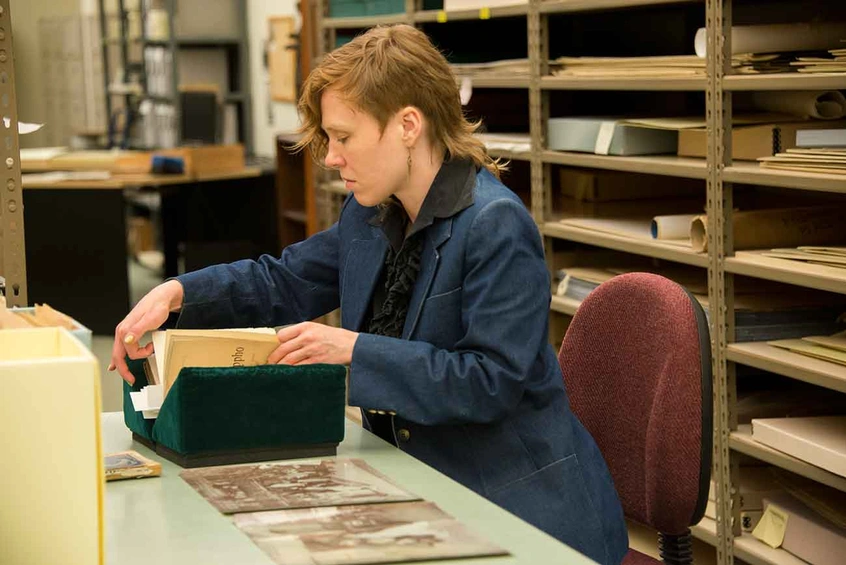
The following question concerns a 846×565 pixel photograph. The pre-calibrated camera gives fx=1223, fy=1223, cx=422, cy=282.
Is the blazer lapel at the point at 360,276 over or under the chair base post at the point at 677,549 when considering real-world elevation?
over

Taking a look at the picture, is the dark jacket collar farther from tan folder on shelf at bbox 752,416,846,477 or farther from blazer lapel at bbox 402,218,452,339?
tan folder on shelf at bbox 752,416,846,477

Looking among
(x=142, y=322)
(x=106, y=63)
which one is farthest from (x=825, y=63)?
(x=106, y=63)

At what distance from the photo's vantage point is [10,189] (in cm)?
186

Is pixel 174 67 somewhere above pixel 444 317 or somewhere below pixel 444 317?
above

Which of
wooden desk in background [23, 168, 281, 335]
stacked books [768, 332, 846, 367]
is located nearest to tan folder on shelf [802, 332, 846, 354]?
stacked books [768, 332, 846, 367]

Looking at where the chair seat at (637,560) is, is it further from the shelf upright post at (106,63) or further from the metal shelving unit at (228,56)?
the shelf upright post at (106,63)

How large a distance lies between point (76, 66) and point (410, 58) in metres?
9.51

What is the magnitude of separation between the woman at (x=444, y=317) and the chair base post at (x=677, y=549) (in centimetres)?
13

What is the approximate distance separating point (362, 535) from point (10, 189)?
87cm

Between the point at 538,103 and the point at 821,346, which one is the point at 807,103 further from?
the point at 538,103

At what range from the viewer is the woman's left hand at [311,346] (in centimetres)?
169

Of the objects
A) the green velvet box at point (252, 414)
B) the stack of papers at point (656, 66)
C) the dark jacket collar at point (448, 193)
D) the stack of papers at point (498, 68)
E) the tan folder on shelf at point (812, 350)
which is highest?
the stack of papers at point (498, 68)

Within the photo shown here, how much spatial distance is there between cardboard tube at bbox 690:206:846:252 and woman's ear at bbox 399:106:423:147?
3.77 ft

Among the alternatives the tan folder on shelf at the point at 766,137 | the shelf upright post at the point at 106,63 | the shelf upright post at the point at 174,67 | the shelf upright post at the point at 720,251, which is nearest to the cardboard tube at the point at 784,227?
the shelf upright post at the point at 720,251
